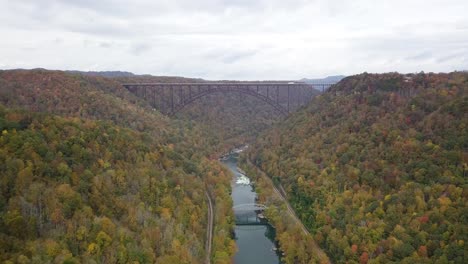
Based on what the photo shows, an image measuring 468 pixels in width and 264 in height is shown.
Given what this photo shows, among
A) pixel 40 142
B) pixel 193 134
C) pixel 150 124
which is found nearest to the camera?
pixel 40 142

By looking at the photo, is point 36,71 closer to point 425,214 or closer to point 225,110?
point 225,110

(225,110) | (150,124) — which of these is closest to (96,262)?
(150,124)

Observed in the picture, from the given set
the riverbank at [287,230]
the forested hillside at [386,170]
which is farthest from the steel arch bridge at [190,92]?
the riverbank at [287,230]

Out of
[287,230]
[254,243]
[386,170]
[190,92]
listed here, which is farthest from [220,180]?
[190,92]

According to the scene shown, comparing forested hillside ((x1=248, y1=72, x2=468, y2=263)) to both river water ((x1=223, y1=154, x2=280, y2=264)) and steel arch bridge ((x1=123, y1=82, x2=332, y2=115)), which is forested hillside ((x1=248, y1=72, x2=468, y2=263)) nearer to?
river water ((x1=223, y1=154, x2=280, y2=264))

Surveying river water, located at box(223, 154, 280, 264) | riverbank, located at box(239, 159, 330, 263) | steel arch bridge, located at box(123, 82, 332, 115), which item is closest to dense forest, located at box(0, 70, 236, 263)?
river water, located at box(223, 154, 280, 264)

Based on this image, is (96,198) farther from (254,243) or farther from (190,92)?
(190,92)
